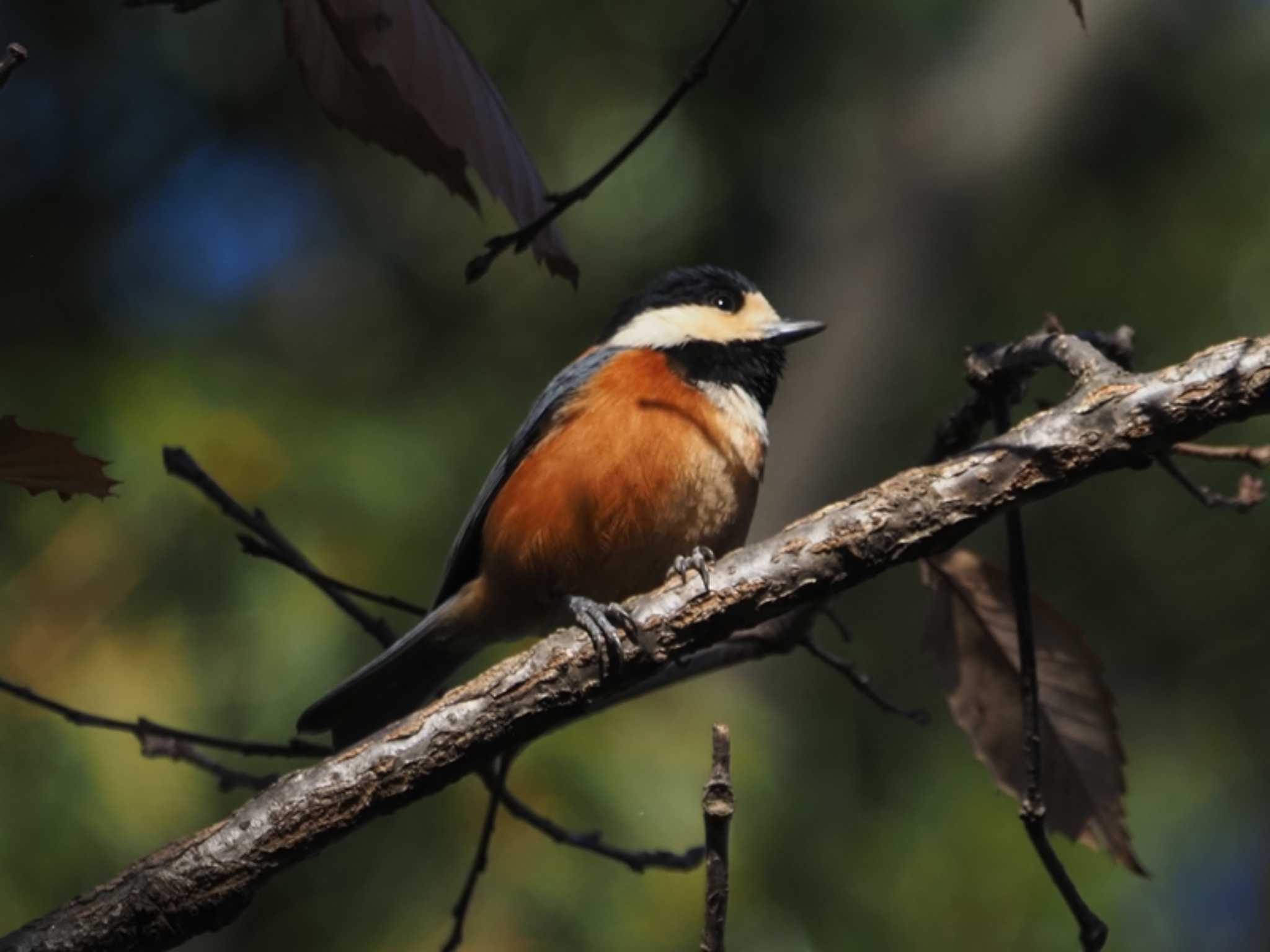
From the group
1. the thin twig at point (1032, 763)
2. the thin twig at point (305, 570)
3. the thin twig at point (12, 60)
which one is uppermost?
the thin twig at point (305, 570)

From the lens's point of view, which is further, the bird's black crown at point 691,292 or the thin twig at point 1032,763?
the bird's black crown at point 691,292

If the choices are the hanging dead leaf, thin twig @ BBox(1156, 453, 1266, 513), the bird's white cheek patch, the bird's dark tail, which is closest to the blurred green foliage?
the bird's dark tail

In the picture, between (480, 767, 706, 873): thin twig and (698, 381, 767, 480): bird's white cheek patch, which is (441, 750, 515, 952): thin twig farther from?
(698, 381, 767, 480): bird's white cheek patch

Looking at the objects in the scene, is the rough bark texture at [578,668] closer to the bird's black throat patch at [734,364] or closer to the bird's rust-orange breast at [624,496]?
the bird's rust-orange breast at [624,496]

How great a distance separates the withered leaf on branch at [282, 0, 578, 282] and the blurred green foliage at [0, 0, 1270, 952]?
8.01 ft

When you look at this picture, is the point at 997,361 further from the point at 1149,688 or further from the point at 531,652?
the point at 1149,688

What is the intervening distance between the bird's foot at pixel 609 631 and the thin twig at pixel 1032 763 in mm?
648

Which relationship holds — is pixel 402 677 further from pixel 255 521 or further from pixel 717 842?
pixel 717 842

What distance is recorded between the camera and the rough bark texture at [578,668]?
2439mm

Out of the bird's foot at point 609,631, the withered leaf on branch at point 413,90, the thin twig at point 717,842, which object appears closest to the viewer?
the thin twig at point 717,842

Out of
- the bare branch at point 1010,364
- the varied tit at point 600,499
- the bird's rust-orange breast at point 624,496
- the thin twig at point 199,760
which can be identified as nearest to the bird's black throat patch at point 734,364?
the varied tit at point 600,499

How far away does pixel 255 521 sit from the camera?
333 centimetres

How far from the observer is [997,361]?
10.3ft

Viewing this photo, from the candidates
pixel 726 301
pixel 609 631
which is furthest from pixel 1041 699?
pixel 726 301
